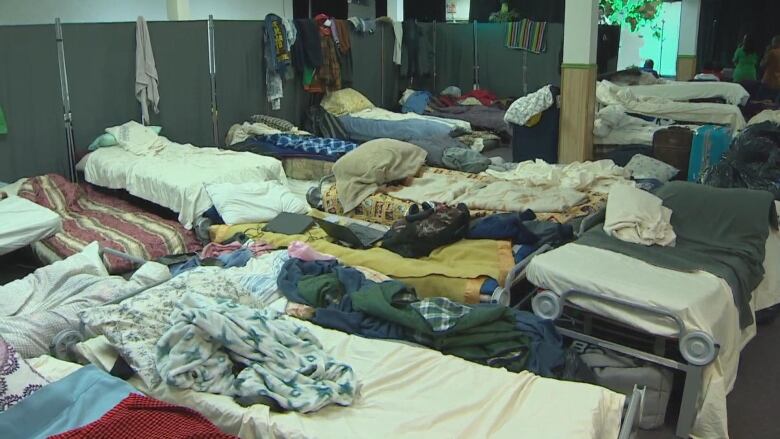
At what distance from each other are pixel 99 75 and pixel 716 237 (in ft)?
15.3

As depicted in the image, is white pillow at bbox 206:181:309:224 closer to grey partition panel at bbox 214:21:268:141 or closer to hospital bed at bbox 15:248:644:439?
hospital bed at bbox 15:248:644:439

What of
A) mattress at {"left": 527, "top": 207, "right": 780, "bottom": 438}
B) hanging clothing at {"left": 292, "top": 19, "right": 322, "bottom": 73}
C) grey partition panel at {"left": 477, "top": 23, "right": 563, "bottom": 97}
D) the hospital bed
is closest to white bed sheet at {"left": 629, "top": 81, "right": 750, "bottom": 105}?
grey partition panel at {"left": 477, "top": 23, "right": 563, "bottom": 97}

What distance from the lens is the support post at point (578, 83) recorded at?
635 cm

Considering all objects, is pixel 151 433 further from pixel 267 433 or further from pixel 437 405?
pixel 437 405

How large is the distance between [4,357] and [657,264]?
8.62 ft

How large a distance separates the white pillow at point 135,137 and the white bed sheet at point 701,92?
19.0 feet

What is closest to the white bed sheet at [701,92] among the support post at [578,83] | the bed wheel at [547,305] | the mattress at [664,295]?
the support post at [578,83]

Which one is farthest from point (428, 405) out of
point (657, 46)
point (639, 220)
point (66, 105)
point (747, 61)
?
point (657, 46)

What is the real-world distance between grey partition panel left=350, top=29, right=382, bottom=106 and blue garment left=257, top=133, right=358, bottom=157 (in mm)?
2384

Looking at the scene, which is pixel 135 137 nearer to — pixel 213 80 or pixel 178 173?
pixel 178 173

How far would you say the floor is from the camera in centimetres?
283

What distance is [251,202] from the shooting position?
14.8 ft

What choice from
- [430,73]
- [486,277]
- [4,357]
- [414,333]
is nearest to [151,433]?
[4,357]

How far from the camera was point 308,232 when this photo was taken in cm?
414
